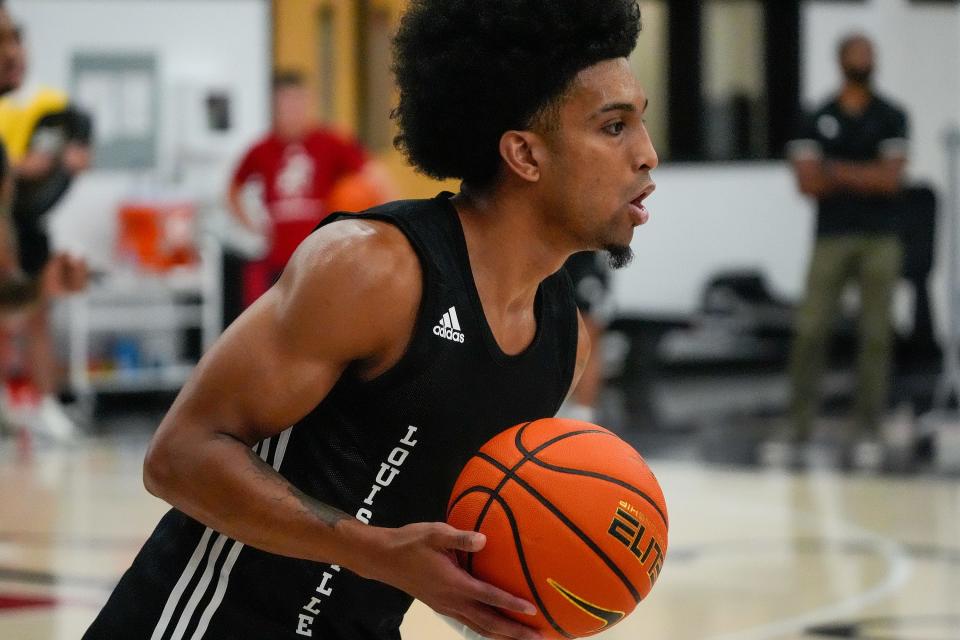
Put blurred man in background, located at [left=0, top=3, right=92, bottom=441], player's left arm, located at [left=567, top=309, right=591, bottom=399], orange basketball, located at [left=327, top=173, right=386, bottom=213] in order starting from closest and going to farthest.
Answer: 1. player's left arm, located at [left=567, top=309, right=591, bottom=399]
2. blurred man in background, located at [left=0, top=3, right=92, bottom=441]
3. orange basketball, located at [left=327, top=173, right=386, bottom=213]

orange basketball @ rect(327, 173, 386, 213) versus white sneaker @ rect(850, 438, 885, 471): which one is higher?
orange basketball @ rect(327, 173, 386, 213)

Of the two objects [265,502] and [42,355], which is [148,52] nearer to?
[42,355]

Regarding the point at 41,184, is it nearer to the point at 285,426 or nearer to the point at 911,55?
the point at 285,426

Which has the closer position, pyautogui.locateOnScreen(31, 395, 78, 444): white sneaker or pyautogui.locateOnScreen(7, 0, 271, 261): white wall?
pyautogui.locateOnScreen(31, 395, 78, 444): white sneaker

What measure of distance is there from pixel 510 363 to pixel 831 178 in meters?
5.94

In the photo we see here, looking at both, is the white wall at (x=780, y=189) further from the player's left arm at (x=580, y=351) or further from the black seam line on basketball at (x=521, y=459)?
the black seam line on basketball at (x=521, y=459)

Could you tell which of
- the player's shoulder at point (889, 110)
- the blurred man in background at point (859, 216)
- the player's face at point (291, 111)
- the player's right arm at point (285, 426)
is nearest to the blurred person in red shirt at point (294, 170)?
the player's face at point (291, 111)

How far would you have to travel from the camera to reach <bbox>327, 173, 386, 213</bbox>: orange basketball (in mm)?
8094

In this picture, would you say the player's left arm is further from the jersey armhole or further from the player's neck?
the jersey armhole

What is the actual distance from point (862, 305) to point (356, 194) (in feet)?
9.85

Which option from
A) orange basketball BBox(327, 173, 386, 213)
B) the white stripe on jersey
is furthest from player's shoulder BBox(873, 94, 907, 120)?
the white stripe on jersey

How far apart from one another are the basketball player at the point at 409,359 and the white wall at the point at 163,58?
26.7ft

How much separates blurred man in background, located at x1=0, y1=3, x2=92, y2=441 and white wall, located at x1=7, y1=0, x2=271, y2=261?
92 centimetres

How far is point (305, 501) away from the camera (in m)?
1.86
